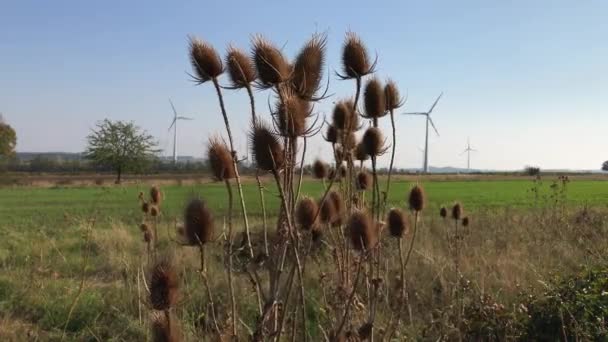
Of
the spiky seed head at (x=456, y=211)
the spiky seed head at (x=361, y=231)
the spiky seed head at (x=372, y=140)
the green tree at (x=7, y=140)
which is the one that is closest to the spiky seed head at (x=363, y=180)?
the spiky seed head at (x=372, y=140)

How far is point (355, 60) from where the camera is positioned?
244 centimetres

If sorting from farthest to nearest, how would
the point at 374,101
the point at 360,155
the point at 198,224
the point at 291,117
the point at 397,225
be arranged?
the point at 360,155, the point at 397,225, the point at 374,101, the point at 198,224, the point at 291,117

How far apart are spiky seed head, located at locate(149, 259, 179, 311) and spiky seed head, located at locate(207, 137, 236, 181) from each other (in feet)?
1.80

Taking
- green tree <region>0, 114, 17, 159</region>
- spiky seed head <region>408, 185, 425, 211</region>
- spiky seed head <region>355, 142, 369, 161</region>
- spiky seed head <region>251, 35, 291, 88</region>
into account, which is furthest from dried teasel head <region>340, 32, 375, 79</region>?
green tree <region>0, 114, 17, 159</region>

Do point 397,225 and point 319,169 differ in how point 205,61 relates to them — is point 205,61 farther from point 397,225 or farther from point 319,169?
point 319,169

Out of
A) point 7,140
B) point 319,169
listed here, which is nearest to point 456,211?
point 319,169

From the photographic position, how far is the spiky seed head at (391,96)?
10.1 feet

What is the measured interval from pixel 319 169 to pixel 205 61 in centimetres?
A: 185

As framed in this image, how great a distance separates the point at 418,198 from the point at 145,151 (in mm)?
80945

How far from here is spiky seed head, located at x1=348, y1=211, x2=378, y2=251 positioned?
2.40 metres

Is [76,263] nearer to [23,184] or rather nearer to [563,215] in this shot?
[563,215]

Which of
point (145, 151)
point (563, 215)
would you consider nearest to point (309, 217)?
point (563, 215)

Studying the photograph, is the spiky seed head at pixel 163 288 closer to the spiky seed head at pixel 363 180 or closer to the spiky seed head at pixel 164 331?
the spiky seed head at pixel 164 331

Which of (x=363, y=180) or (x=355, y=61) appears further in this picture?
(x=363, y=180)
